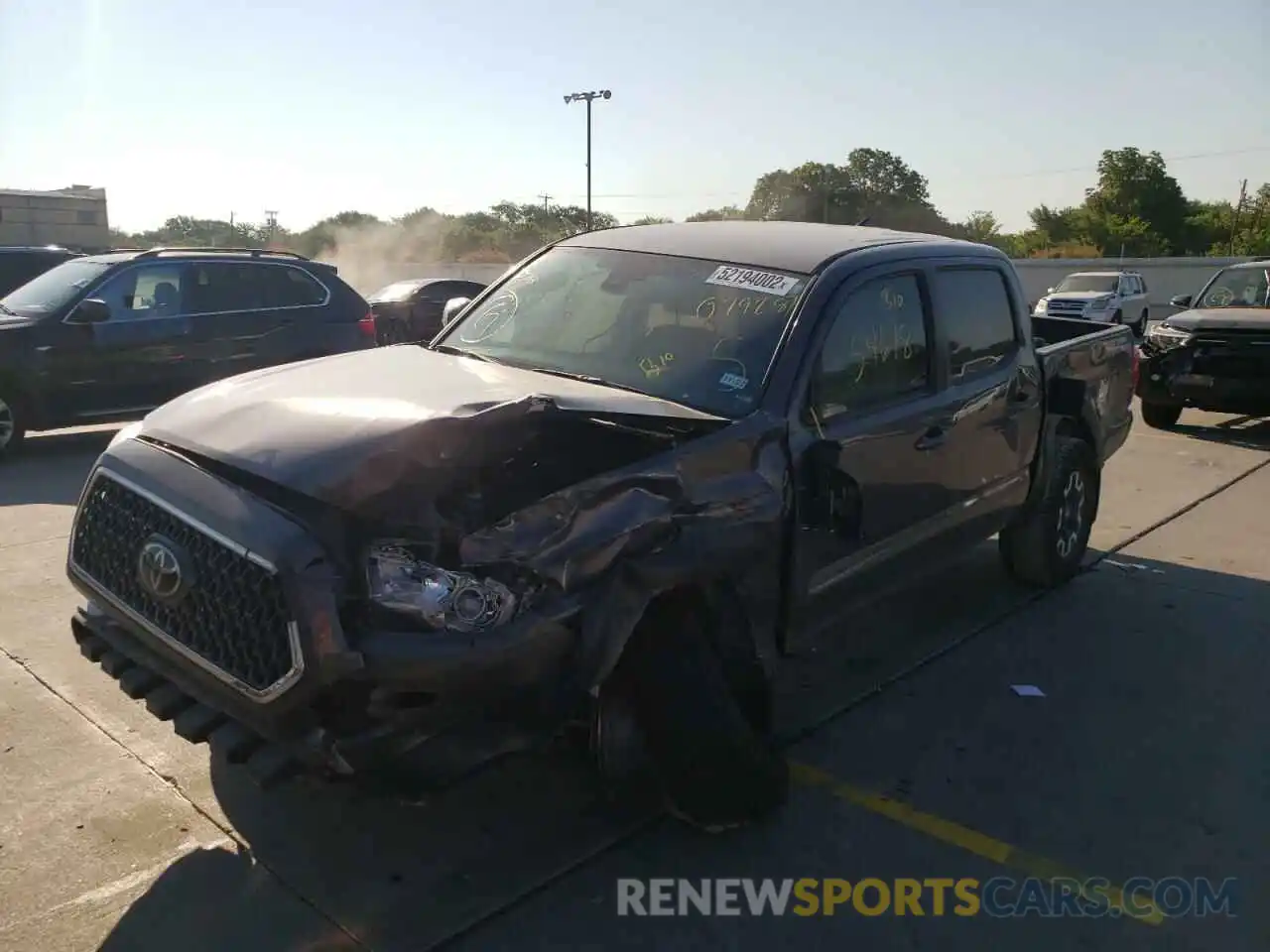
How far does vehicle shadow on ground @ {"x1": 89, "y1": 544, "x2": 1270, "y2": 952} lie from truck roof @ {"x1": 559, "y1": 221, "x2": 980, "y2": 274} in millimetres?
1819

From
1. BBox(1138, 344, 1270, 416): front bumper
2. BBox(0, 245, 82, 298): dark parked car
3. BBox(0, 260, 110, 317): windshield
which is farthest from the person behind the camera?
BBox(0, 245, 82, 298): dark parked car

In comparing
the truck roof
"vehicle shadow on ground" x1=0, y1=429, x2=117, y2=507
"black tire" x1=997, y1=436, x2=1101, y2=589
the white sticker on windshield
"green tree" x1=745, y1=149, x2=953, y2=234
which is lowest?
"vehicle shadow on ground" x1=0, y1=429, x2=117, y2=507

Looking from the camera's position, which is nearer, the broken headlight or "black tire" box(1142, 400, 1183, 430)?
the broken headlight

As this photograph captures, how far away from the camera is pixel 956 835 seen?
357 centimetres

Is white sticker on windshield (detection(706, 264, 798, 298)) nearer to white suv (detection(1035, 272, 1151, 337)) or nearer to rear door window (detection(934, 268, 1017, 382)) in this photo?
rear door window (detection(934, 268, 1017, 382))

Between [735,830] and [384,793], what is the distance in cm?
127

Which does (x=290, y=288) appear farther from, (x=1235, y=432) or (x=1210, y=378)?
(x=1235, y=432)

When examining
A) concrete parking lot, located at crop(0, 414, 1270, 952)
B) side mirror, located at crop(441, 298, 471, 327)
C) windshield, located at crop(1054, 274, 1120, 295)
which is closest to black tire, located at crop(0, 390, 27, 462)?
concrete parking lot, located at crop(0, 414, 1270, 952)

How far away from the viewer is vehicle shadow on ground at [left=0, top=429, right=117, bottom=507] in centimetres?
782

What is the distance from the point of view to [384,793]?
8.99 ft

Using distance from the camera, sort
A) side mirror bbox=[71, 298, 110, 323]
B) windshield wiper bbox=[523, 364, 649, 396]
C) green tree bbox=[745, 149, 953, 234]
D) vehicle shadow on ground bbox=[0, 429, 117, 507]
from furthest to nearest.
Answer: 1. green tree bbox=[745, 149, 953, 234]
2. side mirror bbox=[71, 298, 110, 323]
3. vehicle shadow on ground bbox=[0, 429, 117, 507]
4. windshield wiper bbox=[523, 364, 649, 396]

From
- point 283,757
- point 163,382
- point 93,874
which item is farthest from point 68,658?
point 163,382

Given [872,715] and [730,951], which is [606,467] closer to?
[730,951]

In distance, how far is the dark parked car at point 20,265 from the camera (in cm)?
1177
